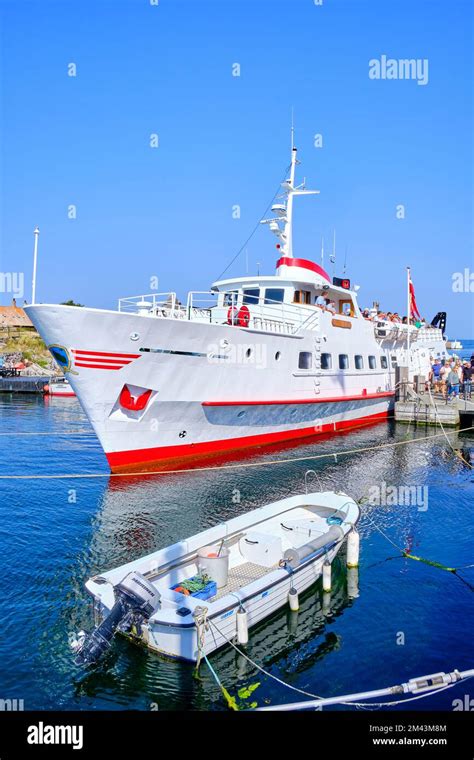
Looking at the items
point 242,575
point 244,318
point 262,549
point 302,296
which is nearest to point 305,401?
point 302,296

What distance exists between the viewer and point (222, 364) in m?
17.9

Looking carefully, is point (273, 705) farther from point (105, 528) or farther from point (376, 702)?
point (105, 528)

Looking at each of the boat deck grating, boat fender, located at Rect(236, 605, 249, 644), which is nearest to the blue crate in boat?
the boat deck grating

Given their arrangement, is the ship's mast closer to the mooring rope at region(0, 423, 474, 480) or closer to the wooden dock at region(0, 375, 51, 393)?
the mooring rope at region(0, 423, 474, 480)

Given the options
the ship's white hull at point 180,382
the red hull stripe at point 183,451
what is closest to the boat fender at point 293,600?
the ship's white hull at point 180,382

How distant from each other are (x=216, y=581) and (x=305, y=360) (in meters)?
13.8

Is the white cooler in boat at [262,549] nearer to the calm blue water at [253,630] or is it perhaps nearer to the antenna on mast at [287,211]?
the calm blue water at [253,630]

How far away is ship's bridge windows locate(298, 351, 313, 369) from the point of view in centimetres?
2133

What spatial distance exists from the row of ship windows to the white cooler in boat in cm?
1193

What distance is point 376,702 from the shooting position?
6.65m

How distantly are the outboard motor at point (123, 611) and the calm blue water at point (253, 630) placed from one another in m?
0.24

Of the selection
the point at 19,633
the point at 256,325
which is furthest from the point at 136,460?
the point at 19,633

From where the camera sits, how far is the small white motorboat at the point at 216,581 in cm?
717

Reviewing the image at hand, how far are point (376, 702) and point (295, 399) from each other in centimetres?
1499
